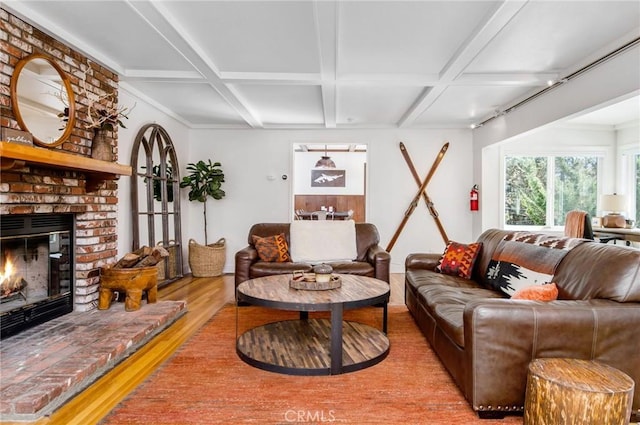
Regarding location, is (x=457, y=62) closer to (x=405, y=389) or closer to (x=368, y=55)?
(x=368, y=55)

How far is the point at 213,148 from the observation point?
6.41m

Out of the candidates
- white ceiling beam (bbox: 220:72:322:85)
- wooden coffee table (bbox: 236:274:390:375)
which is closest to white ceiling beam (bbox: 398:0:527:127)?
white ceiling beam (bbox: 220:72:322:85)

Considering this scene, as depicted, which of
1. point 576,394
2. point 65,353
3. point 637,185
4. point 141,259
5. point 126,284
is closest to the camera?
point 576,394

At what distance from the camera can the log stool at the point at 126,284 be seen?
3.31 meters

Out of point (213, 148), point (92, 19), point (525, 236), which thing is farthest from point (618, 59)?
point (213, 148)

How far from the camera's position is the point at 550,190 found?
20.4 ft

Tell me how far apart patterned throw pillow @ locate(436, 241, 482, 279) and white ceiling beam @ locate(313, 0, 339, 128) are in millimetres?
2113

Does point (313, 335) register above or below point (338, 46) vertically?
below

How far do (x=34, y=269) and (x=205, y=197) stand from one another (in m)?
3.20

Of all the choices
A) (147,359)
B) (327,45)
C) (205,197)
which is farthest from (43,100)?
(205,197)

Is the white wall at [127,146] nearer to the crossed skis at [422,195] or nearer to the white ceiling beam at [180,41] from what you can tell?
the white ceiling beam at [180,41]

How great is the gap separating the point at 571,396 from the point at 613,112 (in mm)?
5191

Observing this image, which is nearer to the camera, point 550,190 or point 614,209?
point 614,209

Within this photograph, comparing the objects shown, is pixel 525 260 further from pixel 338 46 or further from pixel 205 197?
pixel 205 197
